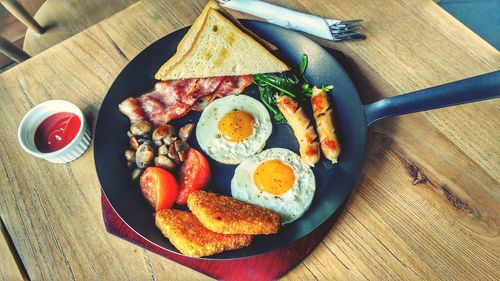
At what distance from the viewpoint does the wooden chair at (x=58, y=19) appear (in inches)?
89.3

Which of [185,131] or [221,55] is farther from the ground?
[221,55]

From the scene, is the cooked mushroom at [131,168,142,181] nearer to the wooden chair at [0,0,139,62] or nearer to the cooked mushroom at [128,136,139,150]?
the cooked mushroom at [128,136,139,150]

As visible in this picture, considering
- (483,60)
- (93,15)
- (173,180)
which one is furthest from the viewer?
(93,15)

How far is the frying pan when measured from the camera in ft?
4.63

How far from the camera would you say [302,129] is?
1.68 metres

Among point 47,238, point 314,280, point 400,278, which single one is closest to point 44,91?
point 47,238

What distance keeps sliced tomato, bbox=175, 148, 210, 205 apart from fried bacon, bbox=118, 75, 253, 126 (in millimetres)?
239

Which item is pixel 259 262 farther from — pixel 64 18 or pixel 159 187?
pixel 64 18

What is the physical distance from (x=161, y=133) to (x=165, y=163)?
0.50ft

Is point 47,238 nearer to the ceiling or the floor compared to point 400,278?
nearer to the floor

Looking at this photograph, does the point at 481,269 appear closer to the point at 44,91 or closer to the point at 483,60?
the point at 483,60

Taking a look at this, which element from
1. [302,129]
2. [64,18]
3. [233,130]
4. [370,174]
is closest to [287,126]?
[302,129]

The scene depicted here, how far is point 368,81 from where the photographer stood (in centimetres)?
185

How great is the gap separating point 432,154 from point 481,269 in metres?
0.48
